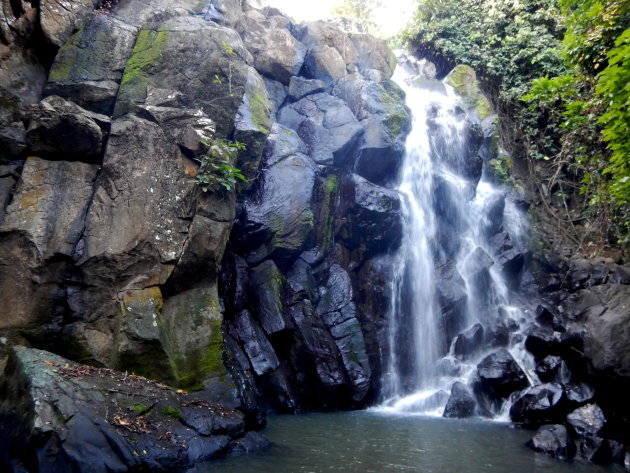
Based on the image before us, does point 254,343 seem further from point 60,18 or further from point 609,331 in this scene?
point 60,18

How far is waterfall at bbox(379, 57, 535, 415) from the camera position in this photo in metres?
12.4

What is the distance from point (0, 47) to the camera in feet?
30.5

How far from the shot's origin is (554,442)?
762 centimetres

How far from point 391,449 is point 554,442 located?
2869 mm

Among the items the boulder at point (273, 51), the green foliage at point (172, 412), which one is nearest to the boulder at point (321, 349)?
the green foliage at point (172, 412)

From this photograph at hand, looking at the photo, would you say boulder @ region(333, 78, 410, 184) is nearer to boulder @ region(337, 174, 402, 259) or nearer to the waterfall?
the waterfall

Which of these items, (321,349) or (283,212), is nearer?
(321,349)

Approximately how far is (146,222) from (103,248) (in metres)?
0.88

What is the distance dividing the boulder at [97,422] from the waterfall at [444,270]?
248 inches

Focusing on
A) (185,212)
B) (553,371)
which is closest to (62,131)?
(185,212)

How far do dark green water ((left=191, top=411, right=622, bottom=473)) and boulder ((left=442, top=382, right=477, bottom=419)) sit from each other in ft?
2.14

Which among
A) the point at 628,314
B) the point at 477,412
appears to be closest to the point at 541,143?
the point at 628,314

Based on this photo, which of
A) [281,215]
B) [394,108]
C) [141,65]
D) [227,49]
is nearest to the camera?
[141,65]

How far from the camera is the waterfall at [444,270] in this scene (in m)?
12.4
